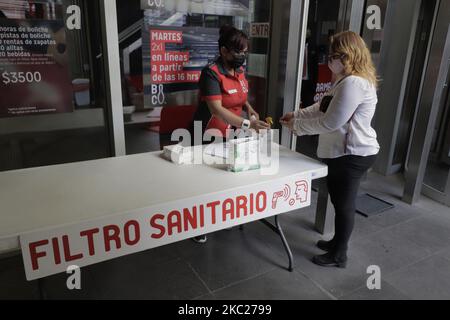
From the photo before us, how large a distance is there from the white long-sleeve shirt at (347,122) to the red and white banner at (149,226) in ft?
0.87

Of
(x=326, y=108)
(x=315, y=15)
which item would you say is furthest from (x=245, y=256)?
(x=315, y=15)

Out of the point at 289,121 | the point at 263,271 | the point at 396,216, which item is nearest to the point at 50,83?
the point at 289,121

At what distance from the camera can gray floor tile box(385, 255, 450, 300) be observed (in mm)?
2199

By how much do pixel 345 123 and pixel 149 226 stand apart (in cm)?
118

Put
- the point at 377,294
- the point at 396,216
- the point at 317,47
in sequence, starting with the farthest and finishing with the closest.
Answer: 1. the point at 317,47
2. the point at 396,216
3. the point at 377,294

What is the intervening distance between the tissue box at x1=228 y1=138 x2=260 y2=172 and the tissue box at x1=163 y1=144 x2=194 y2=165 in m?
0.26

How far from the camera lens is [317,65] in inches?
132

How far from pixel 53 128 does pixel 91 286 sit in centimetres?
107

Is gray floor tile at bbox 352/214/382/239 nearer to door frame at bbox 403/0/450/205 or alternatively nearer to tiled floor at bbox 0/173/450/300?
tiled floor at bbox 0/173/450/300

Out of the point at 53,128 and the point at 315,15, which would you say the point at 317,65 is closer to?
the point at 315,15

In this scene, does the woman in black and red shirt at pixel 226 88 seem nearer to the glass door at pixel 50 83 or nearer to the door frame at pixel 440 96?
the glass door at pixel 50 83

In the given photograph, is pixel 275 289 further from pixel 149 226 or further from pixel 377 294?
pixel 149 226

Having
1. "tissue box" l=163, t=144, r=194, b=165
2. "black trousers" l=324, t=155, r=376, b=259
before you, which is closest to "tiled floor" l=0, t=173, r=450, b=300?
Result: "black trousers" l=324, t=155, r=376, b=259

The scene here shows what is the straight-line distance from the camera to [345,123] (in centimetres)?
207
